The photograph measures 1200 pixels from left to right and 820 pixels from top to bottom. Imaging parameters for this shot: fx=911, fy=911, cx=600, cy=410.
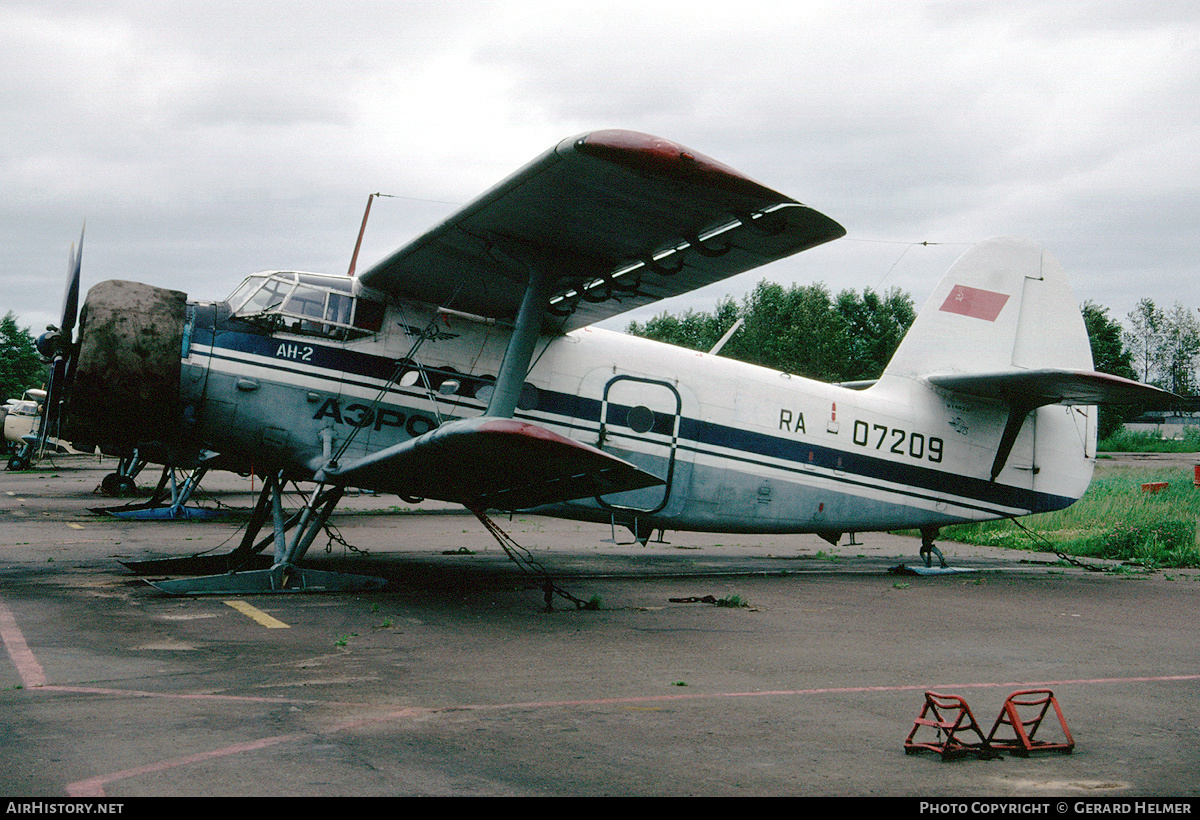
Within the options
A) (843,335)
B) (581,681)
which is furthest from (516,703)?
(843,335)

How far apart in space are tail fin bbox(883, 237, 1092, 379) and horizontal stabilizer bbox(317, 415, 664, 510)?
19.2 ft

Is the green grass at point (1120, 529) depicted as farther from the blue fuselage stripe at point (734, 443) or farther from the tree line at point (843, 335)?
the tree line at point (843, 335)

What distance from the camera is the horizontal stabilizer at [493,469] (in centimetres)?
687

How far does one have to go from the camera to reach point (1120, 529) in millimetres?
14734

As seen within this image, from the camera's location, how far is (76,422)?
8.51 meters

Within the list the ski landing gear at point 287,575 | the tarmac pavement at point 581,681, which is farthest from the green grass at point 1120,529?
the ski landing gear at point 287,575

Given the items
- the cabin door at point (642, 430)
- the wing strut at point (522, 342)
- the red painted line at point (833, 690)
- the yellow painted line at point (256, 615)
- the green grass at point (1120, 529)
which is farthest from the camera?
the green grass at point (1120, 529)

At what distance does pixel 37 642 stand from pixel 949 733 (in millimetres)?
6251

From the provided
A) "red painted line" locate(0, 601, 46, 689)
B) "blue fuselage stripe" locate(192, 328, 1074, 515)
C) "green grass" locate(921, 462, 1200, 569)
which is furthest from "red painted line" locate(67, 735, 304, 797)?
"green grass" locate(921, 462, 1200, 569)

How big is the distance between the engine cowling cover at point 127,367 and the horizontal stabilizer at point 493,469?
5.54 ft

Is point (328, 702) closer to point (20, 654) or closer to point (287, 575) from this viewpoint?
point (20, 654)

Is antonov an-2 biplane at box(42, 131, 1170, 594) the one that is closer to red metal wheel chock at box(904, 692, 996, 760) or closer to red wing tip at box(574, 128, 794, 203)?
red wing tip at box(574, 128, 794, 203)
